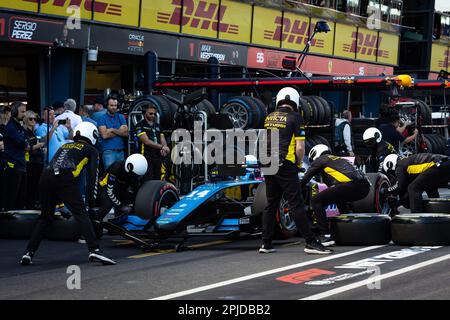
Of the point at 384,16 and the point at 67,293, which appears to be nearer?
the point at 67,293

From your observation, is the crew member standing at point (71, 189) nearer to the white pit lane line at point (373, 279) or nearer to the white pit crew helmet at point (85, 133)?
the white pit crew helmet at point (85, 133)

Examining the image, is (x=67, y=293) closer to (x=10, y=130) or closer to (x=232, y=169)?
(x=232, y=169)

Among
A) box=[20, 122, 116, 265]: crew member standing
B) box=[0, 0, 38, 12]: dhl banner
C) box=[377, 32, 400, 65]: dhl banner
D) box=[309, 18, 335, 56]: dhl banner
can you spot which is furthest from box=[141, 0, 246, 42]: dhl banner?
box=[20, 122, 116, 265]: crew member standing

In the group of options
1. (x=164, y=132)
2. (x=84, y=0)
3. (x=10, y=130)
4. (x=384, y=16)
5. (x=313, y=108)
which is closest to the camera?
(x=10, y=130)

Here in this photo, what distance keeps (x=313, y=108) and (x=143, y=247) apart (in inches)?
285

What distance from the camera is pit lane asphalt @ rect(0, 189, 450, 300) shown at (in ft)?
28.6

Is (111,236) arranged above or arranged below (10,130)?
below

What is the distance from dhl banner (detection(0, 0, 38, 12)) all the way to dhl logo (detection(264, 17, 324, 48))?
10085 mm

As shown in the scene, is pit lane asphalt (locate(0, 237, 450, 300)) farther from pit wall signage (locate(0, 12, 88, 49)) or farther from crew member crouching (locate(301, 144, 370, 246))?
pit wall signage (locate(0, 12, 88, 49))

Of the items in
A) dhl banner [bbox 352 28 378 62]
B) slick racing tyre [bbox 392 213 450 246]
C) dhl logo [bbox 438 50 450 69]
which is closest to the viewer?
slick racing tyre [bbox 392 213 450 246]

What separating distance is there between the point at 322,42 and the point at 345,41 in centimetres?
173

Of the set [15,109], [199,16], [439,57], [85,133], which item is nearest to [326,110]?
[15,109]

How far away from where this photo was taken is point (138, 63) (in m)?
A: 25.5
